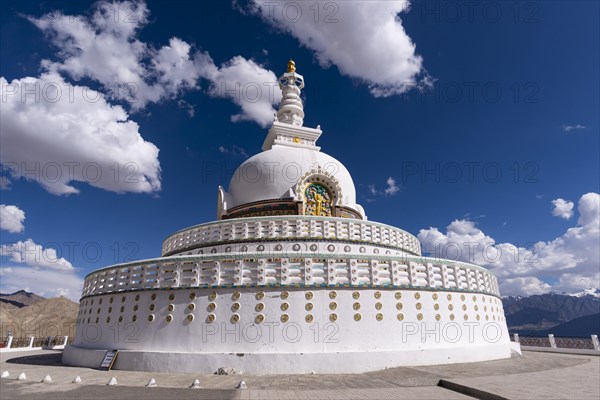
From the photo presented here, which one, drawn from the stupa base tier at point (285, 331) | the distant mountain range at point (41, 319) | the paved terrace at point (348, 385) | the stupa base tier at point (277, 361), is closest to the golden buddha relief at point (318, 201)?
the stupa base tier at point (285, 331)

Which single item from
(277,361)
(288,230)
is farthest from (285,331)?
(288,230)

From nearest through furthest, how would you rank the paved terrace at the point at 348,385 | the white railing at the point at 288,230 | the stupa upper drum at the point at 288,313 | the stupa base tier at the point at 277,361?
the paved terrace at the point at 348,385, the stupa base tier at the point at 277,361, the stupa upper drum at the point at 288,313, the white railing at the point at 288,230

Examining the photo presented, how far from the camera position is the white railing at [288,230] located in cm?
2067

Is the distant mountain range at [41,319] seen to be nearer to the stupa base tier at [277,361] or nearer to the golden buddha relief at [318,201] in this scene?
the golden buddha relief at [318,201]

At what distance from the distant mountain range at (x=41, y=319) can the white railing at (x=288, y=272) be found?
4550cm

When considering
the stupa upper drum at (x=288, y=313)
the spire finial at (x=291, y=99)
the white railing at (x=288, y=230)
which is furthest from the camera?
the spire finial at (x=291, y=99)

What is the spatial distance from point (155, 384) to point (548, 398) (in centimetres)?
1091

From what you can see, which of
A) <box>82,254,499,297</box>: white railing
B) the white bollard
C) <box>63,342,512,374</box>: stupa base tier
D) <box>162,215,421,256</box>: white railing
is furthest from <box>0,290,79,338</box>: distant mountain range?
the white bollard

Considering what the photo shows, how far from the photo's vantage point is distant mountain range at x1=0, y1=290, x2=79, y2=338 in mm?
55472

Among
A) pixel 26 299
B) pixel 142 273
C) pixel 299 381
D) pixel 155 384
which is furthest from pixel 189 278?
pixel 26 299

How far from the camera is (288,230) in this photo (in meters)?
20.7

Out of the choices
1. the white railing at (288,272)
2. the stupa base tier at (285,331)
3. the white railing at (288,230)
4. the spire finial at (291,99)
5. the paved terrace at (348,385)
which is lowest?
the paved terrace at (348,385)

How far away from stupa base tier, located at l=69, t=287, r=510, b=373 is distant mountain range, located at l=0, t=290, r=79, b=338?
4560cm

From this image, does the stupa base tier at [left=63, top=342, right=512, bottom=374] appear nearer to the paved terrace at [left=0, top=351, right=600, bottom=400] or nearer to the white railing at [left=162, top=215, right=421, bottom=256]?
the paved terrace at [left=0, top=351, right=600, bottom=400]
